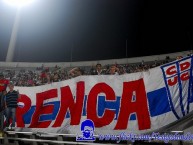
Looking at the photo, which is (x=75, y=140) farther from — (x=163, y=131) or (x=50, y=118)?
(x=163, y=131)

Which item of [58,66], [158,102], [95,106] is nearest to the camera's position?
[158,102]

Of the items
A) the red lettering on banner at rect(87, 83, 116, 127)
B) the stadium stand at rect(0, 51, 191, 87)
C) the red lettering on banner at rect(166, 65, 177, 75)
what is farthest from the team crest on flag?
the stadium stand at rect(0, 51, 191, 87)

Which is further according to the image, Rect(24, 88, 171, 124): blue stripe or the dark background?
the dark background

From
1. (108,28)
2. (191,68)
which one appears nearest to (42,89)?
(191,68)

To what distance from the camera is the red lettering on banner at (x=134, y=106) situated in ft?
23.7

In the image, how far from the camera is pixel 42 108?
940cm

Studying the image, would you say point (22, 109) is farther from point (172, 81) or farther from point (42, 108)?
point (172, 81)

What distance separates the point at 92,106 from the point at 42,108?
6.41ft

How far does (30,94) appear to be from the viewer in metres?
9.73

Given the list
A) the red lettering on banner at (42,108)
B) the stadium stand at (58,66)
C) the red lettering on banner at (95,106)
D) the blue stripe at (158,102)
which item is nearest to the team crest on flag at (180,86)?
the blue stripe at (158,102)

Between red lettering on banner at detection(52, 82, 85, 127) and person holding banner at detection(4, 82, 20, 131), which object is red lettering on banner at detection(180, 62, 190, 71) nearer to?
red lettering on banner at detection(52, 82, 85, 127)

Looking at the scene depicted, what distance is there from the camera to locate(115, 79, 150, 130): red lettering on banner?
7.21m

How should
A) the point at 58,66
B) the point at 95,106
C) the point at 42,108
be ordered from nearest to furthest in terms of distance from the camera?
the point at 95,106, the point at 42,108, the point at 58,66

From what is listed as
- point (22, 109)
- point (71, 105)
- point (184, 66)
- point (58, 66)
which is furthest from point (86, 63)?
point (184, 66)
